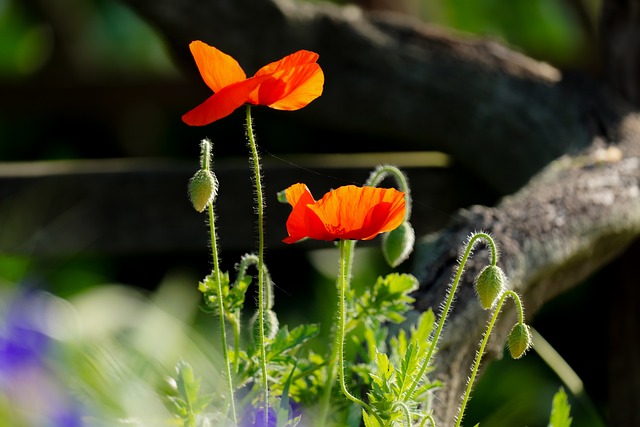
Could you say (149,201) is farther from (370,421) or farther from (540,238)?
(370,421)

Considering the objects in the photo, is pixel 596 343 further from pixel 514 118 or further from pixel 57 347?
pixel 57 347

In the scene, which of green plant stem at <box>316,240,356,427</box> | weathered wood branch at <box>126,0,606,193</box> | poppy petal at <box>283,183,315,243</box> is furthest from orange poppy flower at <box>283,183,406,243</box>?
weathered wood branch at <box>126,0,606,193</box>

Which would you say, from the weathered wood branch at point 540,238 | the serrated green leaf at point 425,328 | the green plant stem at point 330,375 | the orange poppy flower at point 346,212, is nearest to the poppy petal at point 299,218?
the orange poppy flower at point 346,212

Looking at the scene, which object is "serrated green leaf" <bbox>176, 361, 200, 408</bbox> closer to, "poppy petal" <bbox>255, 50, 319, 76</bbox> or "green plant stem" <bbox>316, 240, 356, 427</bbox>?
"green plant stem" <bbox>316, 240, 356, 427</bbox>

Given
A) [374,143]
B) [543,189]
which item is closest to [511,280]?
[543,189]

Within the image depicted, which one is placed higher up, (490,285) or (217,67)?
(217,67)

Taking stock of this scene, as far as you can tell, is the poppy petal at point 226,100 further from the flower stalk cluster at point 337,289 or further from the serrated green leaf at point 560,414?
the serrated green leaf at point 560,414

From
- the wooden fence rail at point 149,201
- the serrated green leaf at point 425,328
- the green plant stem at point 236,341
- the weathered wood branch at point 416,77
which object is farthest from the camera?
the wooden fence rail at point 149,201

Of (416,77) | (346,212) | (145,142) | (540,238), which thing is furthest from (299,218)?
(145,142)
